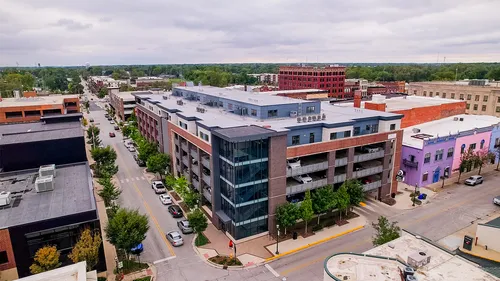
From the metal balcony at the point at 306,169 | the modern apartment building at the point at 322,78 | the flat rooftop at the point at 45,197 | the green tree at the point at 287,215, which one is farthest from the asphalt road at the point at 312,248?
the modern apartment building at the point at 322,78

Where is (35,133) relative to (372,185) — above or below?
above

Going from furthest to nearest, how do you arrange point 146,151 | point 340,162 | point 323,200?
point 146,151
point 340,162
point 323,200

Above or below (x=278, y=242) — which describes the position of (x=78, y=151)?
above

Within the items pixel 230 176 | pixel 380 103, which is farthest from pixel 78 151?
pixel 380 103

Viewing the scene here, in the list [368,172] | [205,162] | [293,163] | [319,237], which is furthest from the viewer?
[368,172]

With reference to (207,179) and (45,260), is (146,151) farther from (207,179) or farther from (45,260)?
(45,260)

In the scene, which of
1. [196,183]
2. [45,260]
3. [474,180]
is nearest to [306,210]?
[196,183]

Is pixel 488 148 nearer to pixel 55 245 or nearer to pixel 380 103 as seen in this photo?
pixel 380 103
